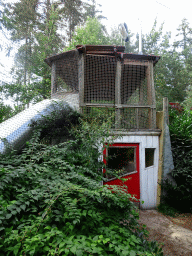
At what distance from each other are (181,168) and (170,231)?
2.07 metres

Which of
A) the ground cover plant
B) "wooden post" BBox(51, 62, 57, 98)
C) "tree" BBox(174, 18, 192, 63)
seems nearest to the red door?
the ground cover plant

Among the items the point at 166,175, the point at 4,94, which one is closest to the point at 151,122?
the point at 166,175

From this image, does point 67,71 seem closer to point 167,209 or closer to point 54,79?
point 54,79

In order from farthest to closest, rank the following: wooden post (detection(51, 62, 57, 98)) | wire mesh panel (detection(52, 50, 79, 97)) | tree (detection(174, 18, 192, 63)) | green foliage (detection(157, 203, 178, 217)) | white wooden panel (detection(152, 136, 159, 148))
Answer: tree (detection(174, 18, 192, 63)) → wooden post (detection(51, 62, 57, 98)) → wire mesh panel (detection(52, 50, 79, 97)) → white wooden panel (detection(152, 136, 159, 148)) → green foliage (detection(157, 203, 178, 217))

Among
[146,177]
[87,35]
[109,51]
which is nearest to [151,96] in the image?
[109,51]

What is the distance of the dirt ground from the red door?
0.78 metres

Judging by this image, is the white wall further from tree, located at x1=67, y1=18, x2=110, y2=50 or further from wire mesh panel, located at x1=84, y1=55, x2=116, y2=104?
tree, located at x1=67, y1=18, x2=110, y2=50

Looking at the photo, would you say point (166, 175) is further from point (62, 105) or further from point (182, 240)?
point (62, 105)

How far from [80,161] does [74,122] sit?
1.85 m

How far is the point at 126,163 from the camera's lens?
6328 mm

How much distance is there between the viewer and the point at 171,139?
6051 millimetres

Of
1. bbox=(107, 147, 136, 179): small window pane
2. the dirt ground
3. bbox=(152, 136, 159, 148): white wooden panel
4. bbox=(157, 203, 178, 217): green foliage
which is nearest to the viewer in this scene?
the dirt ground

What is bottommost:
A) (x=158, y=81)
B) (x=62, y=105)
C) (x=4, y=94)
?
(x=62, y=105)

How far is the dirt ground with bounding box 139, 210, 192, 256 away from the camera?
3400 millimetres
